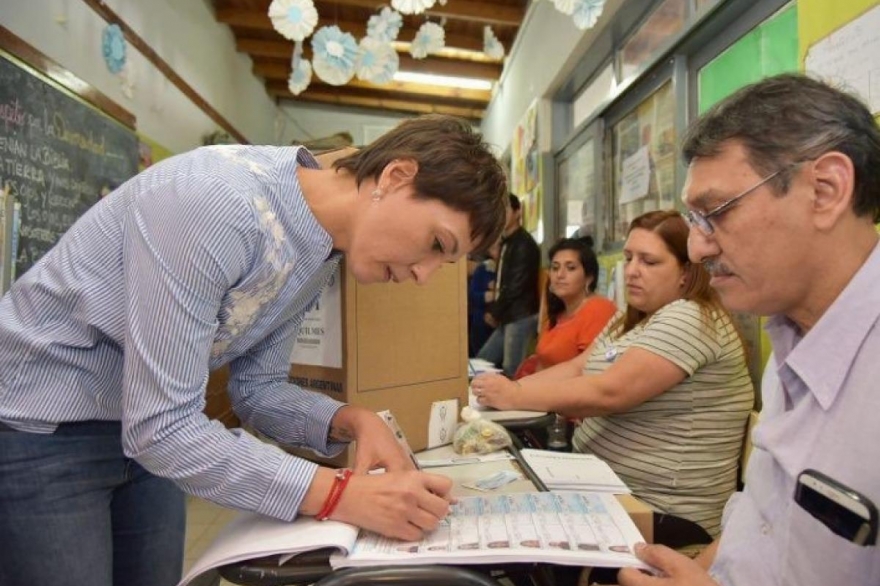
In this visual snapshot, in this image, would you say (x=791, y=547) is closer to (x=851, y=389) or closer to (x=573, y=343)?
(x=851, y=389)

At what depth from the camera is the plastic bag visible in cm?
121

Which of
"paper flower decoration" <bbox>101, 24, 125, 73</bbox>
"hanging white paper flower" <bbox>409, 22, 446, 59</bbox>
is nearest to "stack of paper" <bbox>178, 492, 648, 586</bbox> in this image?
"paper flower decoration" <bbox>101, 24, 125, 73</bbox>

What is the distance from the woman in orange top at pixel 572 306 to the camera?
2.38 metres

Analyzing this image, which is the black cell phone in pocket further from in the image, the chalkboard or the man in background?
the man in background

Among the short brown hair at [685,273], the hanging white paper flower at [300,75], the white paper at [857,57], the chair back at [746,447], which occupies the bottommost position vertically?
the chair back at [746,447]

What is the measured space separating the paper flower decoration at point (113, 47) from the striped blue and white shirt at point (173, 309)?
277cm

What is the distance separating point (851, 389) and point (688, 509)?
2.64ft

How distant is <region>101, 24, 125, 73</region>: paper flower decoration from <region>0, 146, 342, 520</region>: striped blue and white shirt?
277 cm

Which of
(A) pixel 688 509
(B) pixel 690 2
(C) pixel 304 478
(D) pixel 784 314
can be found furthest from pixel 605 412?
(B) pixel 690 2

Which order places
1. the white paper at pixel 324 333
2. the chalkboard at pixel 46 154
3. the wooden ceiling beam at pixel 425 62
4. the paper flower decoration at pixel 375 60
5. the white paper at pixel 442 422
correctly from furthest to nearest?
the wooden ceiling beam at pixel 425 62
the paper flower decoration at pixel 375 60
the chalkboard at pixel 46 154
the white paper at pixel 442 422
the white paper at pixel 324 333

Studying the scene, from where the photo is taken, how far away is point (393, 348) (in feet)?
3.92

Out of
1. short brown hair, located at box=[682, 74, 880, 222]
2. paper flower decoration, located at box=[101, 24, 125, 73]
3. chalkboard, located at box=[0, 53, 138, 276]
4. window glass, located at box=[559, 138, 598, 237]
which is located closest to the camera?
short brown hair, located at box=[682, 74, 880, 222]

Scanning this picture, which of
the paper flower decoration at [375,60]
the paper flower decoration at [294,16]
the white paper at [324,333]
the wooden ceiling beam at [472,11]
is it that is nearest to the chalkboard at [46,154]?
the paper flower decoration at [294,16]

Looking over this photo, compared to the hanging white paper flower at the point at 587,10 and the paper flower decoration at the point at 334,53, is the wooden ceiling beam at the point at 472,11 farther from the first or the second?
the hanging white paper flower at the point at 587,10
